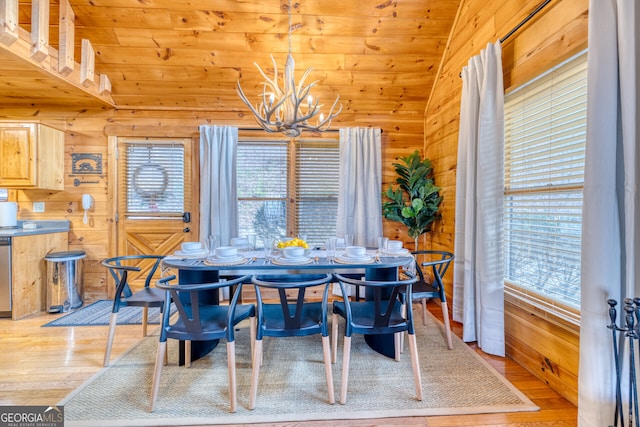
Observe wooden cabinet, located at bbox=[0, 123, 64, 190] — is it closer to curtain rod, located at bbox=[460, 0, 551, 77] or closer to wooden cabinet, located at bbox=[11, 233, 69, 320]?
wooden cabinet, located at bbox=[11, 233, 69, 320]

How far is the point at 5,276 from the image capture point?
3061mm

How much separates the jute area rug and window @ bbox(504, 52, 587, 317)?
74cm

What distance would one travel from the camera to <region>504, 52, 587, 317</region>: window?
1.81m

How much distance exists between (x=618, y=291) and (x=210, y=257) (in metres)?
2.42

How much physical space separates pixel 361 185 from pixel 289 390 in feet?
8.56

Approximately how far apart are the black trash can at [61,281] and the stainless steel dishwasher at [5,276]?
31cm

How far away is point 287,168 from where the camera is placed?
401cm

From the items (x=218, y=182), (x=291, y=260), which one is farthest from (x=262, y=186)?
(x=291, y=260)

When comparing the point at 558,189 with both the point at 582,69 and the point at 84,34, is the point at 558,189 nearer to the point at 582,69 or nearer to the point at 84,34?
the point at 582,69

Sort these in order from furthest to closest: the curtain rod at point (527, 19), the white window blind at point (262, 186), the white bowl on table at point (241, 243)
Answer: the white window blind at point (262, 186), the white bowl on table at point (241, 243), the curtain rod at point (527, 19)

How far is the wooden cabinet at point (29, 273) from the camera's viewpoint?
3094 mm

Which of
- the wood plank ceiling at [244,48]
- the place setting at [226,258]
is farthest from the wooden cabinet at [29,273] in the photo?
the place setting at [226,258]

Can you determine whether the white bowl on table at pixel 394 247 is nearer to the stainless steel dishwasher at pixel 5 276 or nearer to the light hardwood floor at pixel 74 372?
the light hardwood floor at pixel 74 372

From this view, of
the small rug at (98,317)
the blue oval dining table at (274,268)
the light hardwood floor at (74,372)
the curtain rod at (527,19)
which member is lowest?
the light hardwood floor at (74,372)
